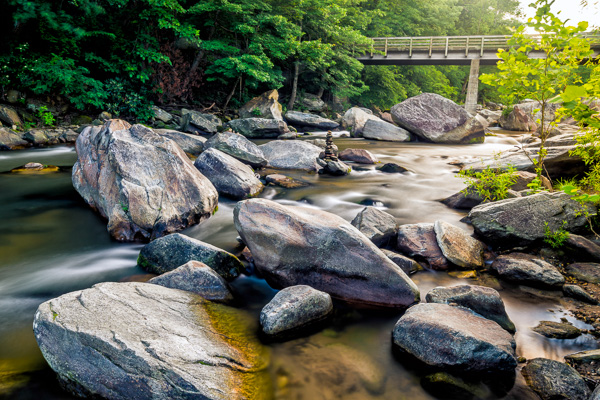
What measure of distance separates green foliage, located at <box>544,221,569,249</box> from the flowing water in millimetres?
1086

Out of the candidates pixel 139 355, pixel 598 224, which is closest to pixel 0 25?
pixel 139 355

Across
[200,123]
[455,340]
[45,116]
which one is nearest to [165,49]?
[200,123]

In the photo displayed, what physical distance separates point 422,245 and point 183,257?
9.86 ft

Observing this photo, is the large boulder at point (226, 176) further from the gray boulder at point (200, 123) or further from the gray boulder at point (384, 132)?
the gray boulder at point (384, 132)

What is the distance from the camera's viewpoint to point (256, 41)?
736 inches

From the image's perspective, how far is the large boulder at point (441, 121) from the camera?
51.6ft

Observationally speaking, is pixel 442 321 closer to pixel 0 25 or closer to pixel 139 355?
pixel 139 355

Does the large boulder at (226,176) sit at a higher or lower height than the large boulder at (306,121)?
lower

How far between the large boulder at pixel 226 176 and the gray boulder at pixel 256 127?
28.0 ft

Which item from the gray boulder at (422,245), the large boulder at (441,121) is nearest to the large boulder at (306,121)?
the large boulder at (441,121)

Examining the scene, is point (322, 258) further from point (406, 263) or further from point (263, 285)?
point (406, 263)

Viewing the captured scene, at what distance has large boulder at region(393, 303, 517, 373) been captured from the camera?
2713 millimetres

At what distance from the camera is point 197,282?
364 cm

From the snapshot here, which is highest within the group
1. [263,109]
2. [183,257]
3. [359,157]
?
[263,109]
